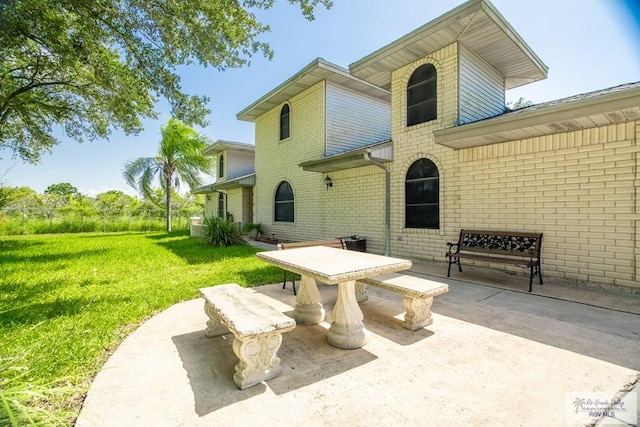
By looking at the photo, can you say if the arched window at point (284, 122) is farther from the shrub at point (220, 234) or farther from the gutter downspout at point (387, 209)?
the gutter downspout at point (387, 209)

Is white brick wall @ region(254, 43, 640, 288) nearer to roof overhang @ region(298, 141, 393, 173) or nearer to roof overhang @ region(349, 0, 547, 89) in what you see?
roof overhang @ region(298, 141, 393, 173)

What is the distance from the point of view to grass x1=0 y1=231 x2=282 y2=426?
1922 mm

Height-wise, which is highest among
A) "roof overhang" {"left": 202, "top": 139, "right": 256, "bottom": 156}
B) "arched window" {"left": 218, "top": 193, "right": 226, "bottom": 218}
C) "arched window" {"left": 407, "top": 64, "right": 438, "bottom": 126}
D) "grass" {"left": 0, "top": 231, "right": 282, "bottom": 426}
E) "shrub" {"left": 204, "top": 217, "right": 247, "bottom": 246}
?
"roof overhang" {"left": 202, "top": 139, "right": 256, "bottom": 156}

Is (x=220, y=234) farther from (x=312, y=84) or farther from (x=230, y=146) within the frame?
(x=230, y=146)

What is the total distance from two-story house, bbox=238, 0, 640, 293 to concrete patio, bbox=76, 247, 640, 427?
1.87 m

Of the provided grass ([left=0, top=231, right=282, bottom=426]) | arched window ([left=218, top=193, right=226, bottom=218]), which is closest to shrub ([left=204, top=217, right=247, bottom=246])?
grass ([left=0, top=231, right=282, bottom=426])

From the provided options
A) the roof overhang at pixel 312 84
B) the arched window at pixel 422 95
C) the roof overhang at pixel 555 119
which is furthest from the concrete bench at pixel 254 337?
the roof overhang at pixel 312 84

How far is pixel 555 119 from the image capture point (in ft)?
14.3

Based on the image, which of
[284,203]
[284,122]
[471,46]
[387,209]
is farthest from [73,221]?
[471,46]

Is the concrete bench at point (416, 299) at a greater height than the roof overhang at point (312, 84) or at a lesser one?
lesser

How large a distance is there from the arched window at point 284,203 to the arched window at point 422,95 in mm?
5994

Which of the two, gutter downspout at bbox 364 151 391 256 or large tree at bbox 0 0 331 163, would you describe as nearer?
large tree at bbox 0 0 331 163

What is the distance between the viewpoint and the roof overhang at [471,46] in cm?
581

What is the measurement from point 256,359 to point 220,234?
9446 millimetres
